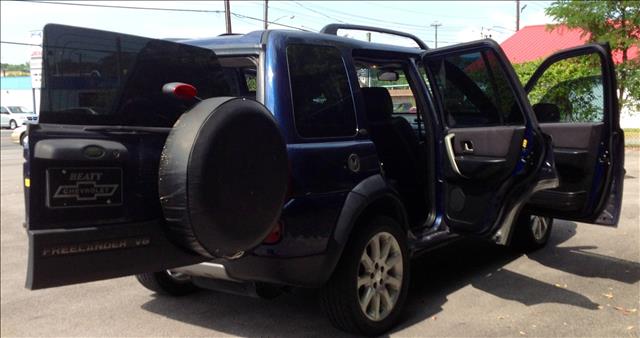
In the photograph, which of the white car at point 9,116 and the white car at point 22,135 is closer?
the white car at point 22,135

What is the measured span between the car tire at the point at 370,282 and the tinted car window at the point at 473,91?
120 centimetres

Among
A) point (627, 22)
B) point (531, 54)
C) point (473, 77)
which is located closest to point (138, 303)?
point (473, 77)

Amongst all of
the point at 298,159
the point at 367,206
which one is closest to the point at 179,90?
the point at 298,159

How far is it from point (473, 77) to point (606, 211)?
155 centimetres

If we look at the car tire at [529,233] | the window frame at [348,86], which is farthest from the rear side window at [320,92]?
the car tire at [529,233]

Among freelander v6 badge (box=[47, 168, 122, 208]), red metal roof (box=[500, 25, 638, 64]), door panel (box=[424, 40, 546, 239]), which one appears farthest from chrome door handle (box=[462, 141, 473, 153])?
red metal roof (box=[500, 25, 638, 64])

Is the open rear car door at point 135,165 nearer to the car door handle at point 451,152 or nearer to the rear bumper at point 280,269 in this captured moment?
the rear bumper at point 280,269

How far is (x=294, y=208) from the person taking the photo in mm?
3117

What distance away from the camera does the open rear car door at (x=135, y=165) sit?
7.18 feet

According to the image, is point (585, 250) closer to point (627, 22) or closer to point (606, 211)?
point (606, 211)

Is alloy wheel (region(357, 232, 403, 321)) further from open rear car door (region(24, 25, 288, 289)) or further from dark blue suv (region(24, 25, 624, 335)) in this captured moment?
open rear car door (region(24, 25, 288, 289))

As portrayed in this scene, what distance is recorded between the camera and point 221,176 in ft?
8.27

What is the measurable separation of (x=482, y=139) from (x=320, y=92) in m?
1.53

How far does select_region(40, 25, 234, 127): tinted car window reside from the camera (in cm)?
225
